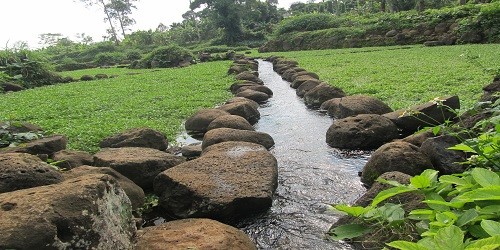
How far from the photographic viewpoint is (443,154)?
514 centimetres

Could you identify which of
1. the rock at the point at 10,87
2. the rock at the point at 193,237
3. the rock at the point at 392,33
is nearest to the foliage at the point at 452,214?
the rock at the point at 193,237

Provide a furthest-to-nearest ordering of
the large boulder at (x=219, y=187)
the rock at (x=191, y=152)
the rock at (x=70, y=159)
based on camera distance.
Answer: the rock at (x=191, y=152), the rock at (x=70, y=159), the large boulder at (x=219, y=187)

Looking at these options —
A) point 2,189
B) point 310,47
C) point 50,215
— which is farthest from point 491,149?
point 310,47

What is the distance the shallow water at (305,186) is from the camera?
4320 mm

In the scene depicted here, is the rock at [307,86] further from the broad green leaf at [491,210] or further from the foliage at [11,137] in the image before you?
the broad green leaf at [491,210]

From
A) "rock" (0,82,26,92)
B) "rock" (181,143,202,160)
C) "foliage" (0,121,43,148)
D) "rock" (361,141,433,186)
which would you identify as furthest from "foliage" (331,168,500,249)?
"rock" (0,82,26,92)

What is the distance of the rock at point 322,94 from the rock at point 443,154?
566 cm

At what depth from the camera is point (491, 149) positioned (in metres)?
3.04

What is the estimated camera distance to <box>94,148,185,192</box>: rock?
5488 mm

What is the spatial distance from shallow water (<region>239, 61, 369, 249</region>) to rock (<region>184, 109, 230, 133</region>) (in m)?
1.10

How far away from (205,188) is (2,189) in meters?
2.16

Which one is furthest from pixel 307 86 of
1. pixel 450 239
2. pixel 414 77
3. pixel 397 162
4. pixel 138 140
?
pixel 450 239

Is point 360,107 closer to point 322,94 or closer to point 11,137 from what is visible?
point 322,94

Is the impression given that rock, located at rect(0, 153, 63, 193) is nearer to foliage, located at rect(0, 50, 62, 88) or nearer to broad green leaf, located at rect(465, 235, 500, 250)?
broad green leaf, located at rect(465, 235, 500, 250)
